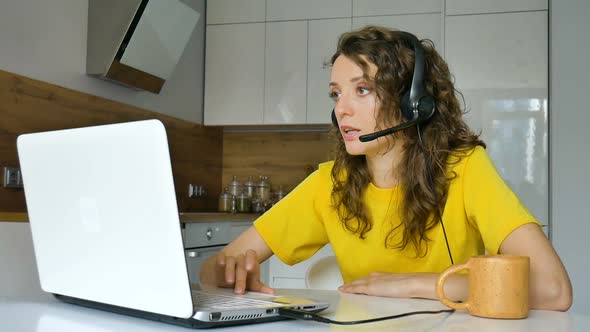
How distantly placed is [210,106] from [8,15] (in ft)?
5.16

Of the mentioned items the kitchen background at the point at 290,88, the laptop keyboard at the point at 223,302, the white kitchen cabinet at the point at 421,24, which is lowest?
the laptop keyboard at the point at 223,302

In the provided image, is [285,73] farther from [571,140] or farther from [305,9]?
[571,140]

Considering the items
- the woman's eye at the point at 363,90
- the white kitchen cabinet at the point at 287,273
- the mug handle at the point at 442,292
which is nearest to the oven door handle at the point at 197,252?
the white kitchen cabinet at the point at 287,273

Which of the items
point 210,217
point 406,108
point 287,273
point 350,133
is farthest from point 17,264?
point 287,273

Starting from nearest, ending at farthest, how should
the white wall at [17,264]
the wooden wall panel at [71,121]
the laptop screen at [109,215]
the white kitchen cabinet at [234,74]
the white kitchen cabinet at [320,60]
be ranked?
the laptop screen at [109,215] → the white wall at [17,264] → the wooden wall panel at [71,121] → the white kitchen cabinet at [320,60] → the white kitchen cabinet at [234,74]

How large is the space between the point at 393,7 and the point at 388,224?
2.43m

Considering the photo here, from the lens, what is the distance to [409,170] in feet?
4.63

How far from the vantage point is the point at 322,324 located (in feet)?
2.69

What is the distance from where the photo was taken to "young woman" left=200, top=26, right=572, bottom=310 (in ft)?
4.48

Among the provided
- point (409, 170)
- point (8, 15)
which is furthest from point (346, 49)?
point (8, 15)

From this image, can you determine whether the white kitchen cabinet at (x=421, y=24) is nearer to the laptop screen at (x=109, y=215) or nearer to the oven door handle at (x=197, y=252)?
the oven door handle at (x=197, y=252)

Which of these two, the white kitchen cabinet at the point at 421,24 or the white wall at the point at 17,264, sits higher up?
the white kitchen cabinet at the point at 421,24

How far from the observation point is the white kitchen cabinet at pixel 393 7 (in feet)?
11.7

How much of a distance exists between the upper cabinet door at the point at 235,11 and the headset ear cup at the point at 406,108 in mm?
2609
